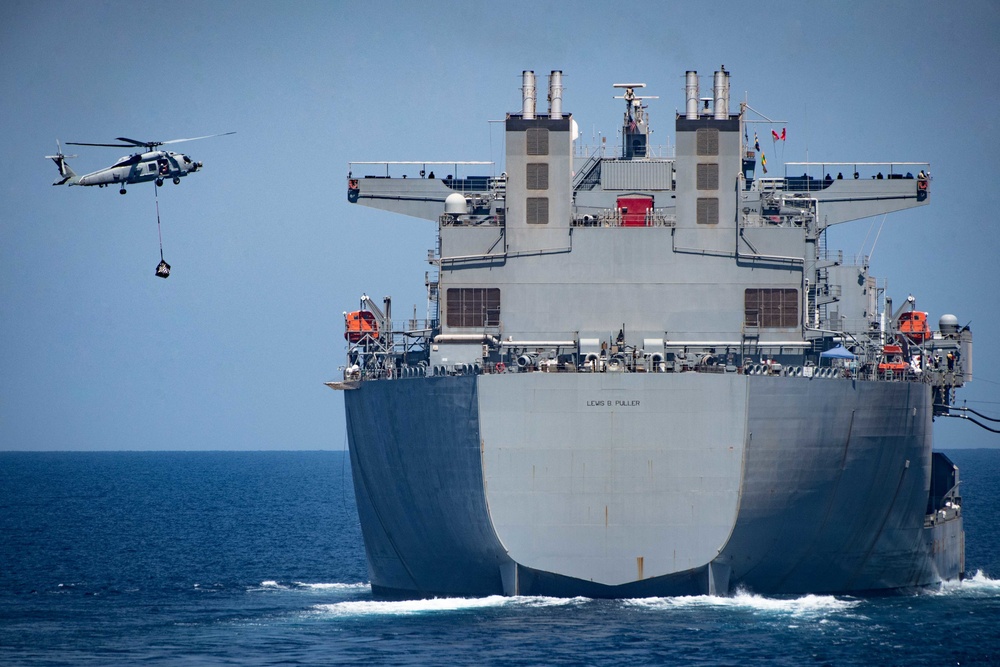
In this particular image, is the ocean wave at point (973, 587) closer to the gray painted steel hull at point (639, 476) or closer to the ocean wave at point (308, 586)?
the gray painted steel hull at point (639, 476)

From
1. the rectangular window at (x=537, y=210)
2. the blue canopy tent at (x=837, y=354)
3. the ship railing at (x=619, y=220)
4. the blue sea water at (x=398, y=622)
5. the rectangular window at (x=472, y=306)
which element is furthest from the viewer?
the ship railing at (x=619, y=220)

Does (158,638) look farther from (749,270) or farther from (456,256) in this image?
(749,270)

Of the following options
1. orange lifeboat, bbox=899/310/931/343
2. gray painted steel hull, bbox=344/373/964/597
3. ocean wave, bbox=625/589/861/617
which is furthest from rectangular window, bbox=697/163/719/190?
ocean wave, bbox=625/589/861/617

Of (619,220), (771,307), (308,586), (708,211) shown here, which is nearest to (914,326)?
(771,307)

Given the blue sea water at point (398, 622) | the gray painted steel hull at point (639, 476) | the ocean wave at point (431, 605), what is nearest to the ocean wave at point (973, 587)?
the blue sea water at point (398, 622)

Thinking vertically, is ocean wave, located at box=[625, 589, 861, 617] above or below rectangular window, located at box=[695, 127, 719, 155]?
below

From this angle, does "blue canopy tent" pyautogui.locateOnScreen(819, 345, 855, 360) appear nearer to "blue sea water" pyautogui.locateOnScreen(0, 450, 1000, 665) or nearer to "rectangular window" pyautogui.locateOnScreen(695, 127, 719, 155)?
"blue sea water" pyautogui.locateOnScreen(0, 450, 1000, 665)
